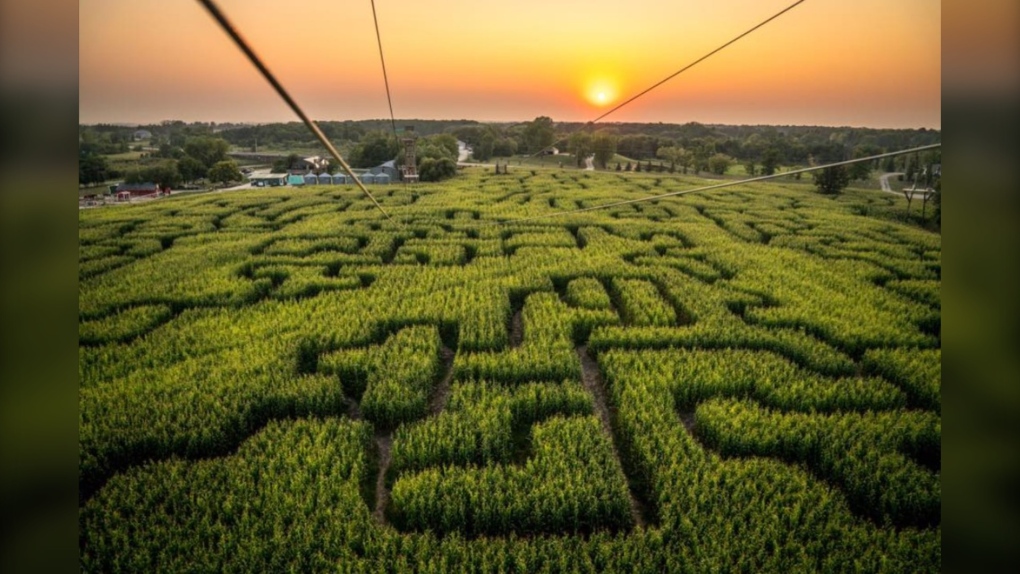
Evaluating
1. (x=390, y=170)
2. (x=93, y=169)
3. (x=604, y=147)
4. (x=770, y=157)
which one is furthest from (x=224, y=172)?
(x=604, y=147)

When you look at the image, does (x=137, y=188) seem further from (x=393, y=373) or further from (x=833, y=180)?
(x=833, y=180)

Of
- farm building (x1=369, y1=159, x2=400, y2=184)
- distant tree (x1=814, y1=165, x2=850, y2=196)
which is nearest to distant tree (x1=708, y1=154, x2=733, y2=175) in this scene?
distant tree (x1=814, y1=165, x2=850, y2=196)

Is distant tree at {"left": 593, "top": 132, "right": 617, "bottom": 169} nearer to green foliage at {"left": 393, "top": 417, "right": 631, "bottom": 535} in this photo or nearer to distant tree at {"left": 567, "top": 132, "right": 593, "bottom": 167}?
distant tree at {"left": 567, "top": 132, "right": 593, "bottom": 167}

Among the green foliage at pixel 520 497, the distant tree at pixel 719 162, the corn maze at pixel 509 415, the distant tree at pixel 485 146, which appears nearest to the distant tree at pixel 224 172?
the corn maze at pixel 509 415

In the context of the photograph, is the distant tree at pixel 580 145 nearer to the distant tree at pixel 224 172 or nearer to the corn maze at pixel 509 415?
the distant tree at pixel 224 172
